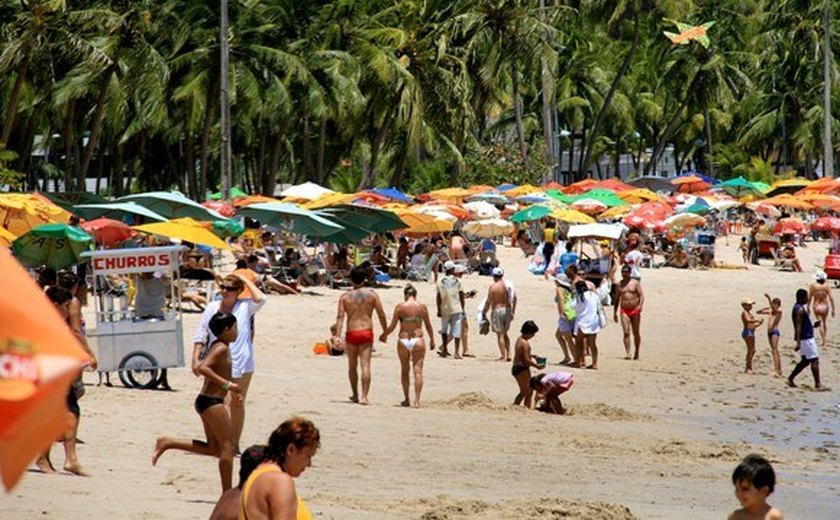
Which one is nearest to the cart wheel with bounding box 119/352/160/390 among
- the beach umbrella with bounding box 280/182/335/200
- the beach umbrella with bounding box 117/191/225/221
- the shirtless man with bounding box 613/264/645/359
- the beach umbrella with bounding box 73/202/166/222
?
the shirtless man with bounding box 613/264/645/359

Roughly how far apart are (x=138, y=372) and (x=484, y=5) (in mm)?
39671

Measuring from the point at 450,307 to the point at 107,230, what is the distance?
730 cm

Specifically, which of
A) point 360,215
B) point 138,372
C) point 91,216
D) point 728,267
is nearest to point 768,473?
point 138,372

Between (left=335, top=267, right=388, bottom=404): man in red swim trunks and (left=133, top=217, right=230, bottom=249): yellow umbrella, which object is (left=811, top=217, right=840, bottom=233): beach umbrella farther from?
(left=335, top=267, right=388, bottom=404): man in red swim trunks

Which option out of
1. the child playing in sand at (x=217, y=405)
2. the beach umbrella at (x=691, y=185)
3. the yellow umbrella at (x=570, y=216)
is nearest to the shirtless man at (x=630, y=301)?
the child playing in sand at (x=217, y=405)

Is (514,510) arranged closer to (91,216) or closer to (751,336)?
(751,336)

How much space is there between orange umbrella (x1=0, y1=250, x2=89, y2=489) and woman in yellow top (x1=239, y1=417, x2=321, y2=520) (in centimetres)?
245

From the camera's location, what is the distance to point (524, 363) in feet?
50.2

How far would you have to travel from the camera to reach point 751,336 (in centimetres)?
1980

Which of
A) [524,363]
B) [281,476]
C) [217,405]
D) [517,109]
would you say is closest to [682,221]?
[517,109]

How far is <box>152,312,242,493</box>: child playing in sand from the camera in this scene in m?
8.48

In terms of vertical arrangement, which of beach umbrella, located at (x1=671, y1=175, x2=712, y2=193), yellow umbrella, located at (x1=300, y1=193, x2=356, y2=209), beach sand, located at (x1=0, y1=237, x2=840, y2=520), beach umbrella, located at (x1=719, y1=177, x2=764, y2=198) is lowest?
beach sand, located at (x1=0, y1=237, x2=840, y2=520)

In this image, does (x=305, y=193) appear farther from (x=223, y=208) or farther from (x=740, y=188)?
(x=740, y=188)

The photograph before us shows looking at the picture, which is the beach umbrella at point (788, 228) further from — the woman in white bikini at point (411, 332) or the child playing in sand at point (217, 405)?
the child playing in sand at point (217, 405)
